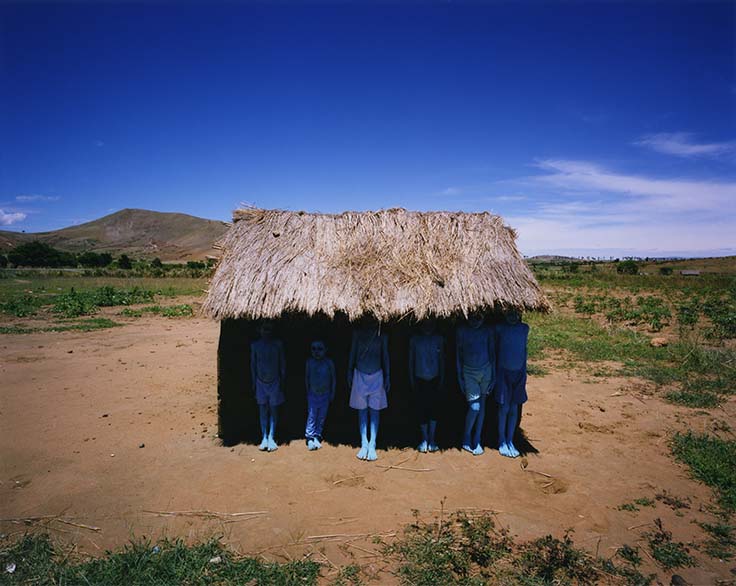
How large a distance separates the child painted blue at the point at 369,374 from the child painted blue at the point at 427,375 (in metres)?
0.40

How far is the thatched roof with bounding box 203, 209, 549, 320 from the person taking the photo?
18.0ft

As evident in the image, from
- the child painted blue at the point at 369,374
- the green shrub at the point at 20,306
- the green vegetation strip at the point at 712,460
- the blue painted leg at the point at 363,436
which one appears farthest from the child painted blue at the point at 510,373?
the green shrub at the point at 20,306

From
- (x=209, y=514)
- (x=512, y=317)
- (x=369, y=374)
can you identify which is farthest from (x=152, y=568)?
(x=512, y=317)

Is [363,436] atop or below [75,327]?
below

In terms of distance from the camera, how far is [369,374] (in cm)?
553

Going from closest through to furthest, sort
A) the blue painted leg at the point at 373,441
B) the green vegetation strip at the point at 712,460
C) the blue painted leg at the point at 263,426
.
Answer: the green vegetation strip at the point at 712,460 → the blue painted leg at the point at 373,441 → the blue painted leg at the point at 263,426

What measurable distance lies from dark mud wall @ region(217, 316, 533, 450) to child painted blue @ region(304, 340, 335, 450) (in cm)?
37

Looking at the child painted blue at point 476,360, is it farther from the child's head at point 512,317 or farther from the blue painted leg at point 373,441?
the blue painted leg at point 373,441

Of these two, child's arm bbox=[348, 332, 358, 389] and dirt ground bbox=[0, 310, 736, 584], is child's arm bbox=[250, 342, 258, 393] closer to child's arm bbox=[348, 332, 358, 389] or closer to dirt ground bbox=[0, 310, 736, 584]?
dirt ground bbox=[0, 310, 736, 584]

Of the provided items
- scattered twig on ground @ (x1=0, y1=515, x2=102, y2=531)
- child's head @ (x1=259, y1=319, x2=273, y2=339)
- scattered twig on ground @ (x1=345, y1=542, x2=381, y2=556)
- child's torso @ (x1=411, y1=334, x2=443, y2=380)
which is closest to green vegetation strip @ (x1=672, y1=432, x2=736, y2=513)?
child's torso @ (x1=411, y1=334, x2=443, y2=380)

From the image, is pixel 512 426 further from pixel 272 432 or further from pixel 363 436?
pixel 272 432

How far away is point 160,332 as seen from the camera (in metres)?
14.2

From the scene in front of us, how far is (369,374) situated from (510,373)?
1921mm

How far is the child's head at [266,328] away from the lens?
560 centimetres
